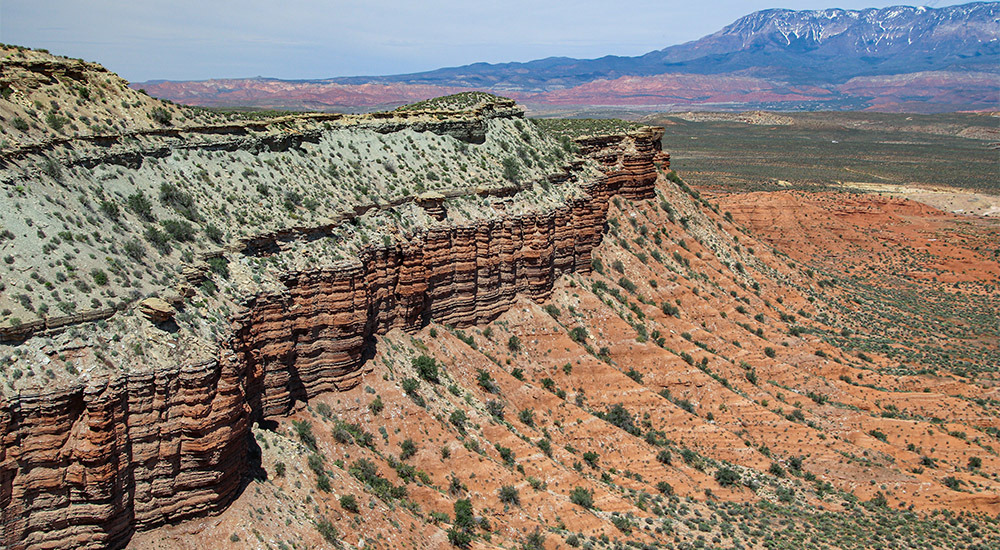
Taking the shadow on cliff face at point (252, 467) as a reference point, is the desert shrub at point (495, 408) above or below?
below

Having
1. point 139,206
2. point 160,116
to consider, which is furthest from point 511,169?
point 139,206

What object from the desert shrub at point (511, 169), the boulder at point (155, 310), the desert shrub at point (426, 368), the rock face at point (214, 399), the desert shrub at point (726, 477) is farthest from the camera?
the desert shrub at point (511, 169)

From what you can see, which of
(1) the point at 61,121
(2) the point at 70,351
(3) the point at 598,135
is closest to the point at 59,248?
(2) the point at 70,351

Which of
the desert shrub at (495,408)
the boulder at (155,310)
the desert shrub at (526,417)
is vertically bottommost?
the desert shrub at (526,417)

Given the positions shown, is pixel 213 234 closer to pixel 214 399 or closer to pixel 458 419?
pixel 214 399

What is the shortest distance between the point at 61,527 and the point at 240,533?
3786mm

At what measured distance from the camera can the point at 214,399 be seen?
1773cm

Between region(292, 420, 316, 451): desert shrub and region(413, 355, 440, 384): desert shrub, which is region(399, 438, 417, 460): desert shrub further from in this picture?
region(413, 355, 440, 384): desert shrub

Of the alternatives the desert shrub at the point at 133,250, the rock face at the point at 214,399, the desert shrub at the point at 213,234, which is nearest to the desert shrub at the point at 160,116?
the desert shrub at the point at 213,234

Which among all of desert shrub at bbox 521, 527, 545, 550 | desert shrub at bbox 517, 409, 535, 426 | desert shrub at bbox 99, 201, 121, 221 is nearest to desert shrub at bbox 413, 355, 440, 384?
desert shrub at bbox 517, 409, 535, 426

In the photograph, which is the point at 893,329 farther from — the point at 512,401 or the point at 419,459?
the point at 419,459

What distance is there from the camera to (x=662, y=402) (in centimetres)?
3353

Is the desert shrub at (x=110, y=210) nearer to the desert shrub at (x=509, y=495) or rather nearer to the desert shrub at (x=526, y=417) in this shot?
the desert shrub at (x=509, y=495)

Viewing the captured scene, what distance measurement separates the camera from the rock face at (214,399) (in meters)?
15.2
